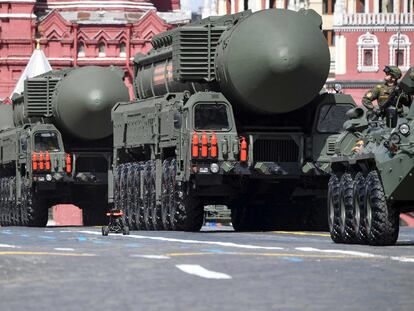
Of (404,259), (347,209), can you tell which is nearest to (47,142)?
(347,209)

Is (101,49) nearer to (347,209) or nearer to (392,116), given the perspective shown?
(347,209)

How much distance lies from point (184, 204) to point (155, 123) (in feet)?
13.1

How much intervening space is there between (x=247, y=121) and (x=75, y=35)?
107 m

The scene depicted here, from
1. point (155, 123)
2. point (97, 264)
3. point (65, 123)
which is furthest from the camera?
point (65, 123)

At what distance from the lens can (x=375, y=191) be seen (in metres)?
25.6

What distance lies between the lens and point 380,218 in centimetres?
2538

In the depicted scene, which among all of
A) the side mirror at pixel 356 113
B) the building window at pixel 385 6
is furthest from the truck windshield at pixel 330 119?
the building window at pixel 385 6

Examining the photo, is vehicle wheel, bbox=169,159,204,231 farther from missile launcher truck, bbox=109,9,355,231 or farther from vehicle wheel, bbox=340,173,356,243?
vehicle wheel, bbox=340,173,356,243

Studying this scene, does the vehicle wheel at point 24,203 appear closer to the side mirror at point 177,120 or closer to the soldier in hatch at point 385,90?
the side mirror at point 177,120

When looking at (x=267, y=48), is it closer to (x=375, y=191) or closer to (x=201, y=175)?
(x=201, y=175)

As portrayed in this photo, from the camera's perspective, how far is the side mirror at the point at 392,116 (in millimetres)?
25688

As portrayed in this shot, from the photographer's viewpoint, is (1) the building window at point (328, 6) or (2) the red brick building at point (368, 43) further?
(1) the building window at point (328, 6)

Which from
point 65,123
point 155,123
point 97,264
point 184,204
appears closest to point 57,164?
point 65,123

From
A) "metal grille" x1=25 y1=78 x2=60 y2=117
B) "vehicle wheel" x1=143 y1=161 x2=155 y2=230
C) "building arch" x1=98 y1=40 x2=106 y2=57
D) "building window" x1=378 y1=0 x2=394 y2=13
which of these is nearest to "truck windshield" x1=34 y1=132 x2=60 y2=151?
"metal grille" x1=25 y1=78 x2=60 y2=117
